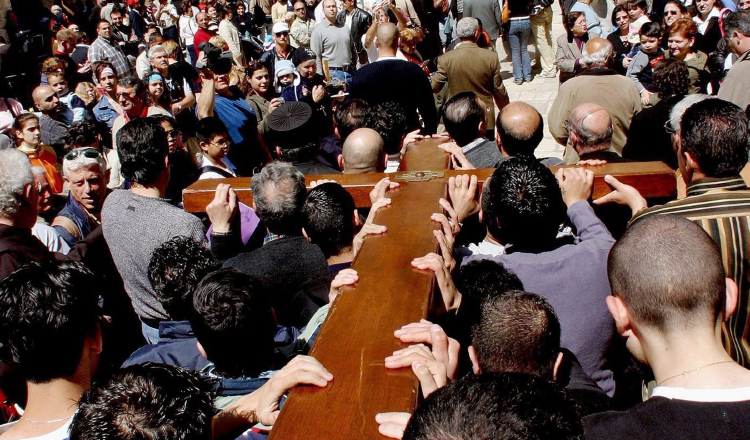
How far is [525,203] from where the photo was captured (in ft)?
7.38

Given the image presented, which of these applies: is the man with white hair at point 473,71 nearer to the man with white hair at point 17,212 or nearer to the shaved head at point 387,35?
the shaved head at point 387,35

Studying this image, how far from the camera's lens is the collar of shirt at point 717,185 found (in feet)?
8.00

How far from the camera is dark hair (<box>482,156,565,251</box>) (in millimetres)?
2252

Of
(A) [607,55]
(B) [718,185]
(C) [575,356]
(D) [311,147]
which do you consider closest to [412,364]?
(C) [575,356]

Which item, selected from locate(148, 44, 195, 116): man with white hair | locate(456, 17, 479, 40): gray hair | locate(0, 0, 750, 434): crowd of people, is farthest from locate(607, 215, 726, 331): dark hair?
locate(148, 44, 195, 116): man with white hair

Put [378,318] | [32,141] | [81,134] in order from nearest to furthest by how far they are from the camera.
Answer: [378,318], [81,134], [32,141]

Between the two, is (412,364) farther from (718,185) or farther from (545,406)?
(718,185)

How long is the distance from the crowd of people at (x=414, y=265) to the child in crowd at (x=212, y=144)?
0.06 feet

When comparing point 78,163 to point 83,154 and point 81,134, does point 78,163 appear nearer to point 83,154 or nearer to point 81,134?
point 83,154

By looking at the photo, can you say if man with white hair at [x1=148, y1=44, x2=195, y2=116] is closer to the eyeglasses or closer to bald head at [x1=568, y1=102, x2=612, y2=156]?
the eyeglasses

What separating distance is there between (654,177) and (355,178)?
1.19 m

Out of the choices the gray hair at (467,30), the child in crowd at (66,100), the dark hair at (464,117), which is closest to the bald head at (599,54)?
the gray hair at (467,30)

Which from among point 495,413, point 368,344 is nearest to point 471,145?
point 368,344

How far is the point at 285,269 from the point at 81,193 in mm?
1639
